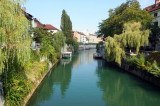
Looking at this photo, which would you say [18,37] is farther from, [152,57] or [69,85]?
[152,57]

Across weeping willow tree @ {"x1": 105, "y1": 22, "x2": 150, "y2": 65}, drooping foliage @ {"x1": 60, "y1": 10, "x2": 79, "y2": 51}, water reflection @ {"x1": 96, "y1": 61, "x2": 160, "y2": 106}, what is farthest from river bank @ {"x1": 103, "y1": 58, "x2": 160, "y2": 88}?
drooping foliage @ {"x1": 60, "y1": 10, "x2": 79, "y2": 51}

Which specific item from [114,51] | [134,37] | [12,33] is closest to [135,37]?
[134,37]

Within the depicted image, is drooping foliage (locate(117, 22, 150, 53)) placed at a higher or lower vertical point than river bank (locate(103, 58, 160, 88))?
higher

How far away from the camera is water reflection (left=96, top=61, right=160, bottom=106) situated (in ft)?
43.7

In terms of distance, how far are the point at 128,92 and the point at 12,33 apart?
12210mm

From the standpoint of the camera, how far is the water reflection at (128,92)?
13.3 metres

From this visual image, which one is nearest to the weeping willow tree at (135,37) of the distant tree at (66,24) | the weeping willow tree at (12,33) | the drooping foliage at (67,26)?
the weeping willow tree at (12,33)

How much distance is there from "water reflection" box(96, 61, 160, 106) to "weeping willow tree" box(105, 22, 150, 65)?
14.8 feet

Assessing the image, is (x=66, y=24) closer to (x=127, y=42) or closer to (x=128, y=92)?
(x=127, y=42)

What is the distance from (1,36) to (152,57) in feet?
53.8

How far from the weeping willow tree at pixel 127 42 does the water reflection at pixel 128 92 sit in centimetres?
450

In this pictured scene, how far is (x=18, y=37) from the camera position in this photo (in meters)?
8.27

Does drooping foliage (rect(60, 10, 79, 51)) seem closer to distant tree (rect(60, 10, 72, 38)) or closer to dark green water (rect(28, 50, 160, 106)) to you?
distant tree (rect(60, 10, 72, 38))

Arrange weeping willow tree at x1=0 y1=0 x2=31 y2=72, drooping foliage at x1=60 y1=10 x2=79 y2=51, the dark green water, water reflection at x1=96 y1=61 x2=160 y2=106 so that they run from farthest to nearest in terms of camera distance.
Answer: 1. drooping foliage at x1=60 y1=10 x2=79 y2=51
2. water reflection at x1=96 y1=61 x2=160 y2=106
3. the dark green water
4. weeping willow tree at x1=0 y1=0 x2=31 y2=72
